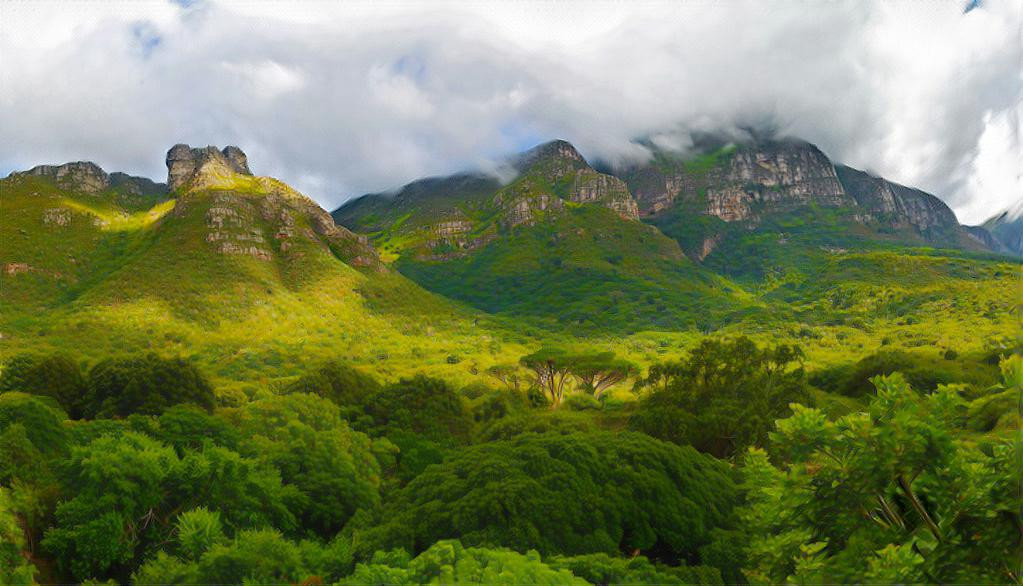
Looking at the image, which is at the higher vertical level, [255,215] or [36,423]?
[255,215]

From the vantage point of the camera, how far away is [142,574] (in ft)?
49.4

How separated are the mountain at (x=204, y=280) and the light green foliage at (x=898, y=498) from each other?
8181 cm

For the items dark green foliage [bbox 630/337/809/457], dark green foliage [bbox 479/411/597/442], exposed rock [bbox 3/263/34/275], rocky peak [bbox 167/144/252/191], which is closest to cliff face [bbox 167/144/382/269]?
rocky peak [bbox 167/144/252/191]

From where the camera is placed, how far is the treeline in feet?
18.2

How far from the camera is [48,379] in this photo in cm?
3894

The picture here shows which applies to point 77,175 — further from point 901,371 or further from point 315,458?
point 901,371

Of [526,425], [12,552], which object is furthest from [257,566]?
[526,425]

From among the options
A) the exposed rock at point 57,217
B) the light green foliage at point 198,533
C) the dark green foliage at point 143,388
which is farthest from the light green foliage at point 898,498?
the exposed rock at point 57,217

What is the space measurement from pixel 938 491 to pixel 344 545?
1439cm

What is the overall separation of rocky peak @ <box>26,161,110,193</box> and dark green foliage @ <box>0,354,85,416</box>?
149091 millimetres

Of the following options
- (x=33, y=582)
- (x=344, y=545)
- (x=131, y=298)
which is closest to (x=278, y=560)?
(x=344, y=545)

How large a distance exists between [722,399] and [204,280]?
109m

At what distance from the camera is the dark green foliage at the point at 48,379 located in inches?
1506

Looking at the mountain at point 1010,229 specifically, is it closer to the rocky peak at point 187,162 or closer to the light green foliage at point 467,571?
the light green foliage at point 467,571
